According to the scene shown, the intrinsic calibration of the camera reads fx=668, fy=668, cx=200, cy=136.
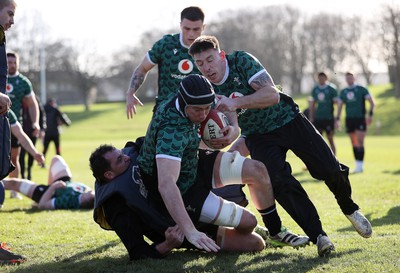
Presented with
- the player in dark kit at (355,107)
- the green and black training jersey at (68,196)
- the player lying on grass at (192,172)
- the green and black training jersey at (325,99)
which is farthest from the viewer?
the green and black training jersey at (325,99)

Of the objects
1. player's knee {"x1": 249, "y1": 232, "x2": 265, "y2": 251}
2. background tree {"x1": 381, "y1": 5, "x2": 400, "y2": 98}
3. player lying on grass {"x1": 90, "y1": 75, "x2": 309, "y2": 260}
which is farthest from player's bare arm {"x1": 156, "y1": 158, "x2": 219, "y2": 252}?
background tree {"x1": 381, "y1": 5, "x2": 400, "y2": 98}

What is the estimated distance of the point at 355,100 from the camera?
54.6ft

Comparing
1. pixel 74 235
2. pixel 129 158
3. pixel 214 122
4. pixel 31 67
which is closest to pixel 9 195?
pixel 74 235

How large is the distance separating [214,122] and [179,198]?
3.19ft

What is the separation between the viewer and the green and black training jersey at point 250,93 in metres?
6.21

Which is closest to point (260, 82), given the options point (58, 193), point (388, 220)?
point (388, 220)

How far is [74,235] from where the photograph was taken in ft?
24.8

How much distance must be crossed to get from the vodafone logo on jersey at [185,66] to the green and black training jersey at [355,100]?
30.0 feet

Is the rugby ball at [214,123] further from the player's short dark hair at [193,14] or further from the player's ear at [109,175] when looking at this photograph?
the player's short dark hair at [193,14]

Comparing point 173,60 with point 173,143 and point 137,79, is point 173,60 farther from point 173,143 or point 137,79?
point 173,143

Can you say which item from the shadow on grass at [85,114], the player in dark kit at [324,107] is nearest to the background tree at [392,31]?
the shadow on grass at [85,114]

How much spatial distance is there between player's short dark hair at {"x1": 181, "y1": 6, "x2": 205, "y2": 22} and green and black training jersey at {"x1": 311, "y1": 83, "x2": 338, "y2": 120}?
9580 mm

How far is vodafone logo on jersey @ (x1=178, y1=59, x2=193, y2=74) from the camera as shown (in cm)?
830

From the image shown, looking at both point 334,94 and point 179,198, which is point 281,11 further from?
point 179,198
